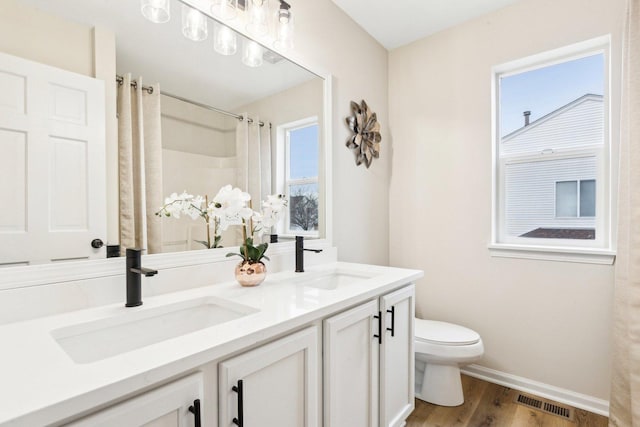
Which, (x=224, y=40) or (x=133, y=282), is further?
(x=224, y=40)

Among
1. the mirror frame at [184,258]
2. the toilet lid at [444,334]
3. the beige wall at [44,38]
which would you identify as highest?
the beige wall at [44,38]

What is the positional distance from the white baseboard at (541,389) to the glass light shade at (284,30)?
2.37 m

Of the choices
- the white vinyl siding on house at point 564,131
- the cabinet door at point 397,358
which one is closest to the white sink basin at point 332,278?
the cabinet door at point 397,358

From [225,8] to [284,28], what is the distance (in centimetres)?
31

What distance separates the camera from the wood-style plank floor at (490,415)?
1742 millimetres

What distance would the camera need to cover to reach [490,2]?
82.0 inches

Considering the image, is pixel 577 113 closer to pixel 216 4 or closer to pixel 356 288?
pixel 356 288

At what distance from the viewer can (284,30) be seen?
5.37ft

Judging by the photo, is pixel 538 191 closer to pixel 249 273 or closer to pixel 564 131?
pixel 564 131

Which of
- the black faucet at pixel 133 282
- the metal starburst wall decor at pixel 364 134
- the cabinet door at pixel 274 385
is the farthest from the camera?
the metal starburst wall decor at pixel 364 134

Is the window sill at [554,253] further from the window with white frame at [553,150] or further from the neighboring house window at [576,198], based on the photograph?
the neighboring house window at [576,198]

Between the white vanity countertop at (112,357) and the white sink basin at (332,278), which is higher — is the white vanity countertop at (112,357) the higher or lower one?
the higher one

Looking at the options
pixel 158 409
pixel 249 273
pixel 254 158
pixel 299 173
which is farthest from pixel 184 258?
pixel 299 173

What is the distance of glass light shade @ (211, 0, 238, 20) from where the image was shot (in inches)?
55.4
